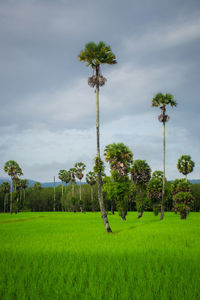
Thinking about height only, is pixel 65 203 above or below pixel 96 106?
below

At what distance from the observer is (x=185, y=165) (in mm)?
69250

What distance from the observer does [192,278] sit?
762 cm

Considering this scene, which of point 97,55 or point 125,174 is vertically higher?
point 97,55

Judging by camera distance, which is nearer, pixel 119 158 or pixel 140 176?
pixel 119 158

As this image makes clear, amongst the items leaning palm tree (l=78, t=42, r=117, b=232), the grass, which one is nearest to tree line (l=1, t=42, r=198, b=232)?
leaning palm tree (l=78, t=42, r=117, b=232)

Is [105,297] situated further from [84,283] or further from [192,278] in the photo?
[192,278]

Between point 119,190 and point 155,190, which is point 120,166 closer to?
point 119,190

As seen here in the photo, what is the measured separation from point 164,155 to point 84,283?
32.2 metres

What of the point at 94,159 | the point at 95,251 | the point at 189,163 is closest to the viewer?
the point at 95,251

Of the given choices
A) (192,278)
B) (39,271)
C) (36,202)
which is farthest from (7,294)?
(36,202)

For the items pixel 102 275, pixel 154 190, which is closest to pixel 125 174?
pixel 154 190

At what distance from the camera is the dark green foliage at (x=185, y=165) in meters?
68.4

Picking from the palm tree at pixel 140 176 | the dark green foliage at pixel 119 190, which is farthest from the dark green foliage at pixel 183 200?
the palm tree at pixel 140 176

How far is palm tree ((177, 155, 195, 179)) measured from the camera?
2692 inches
